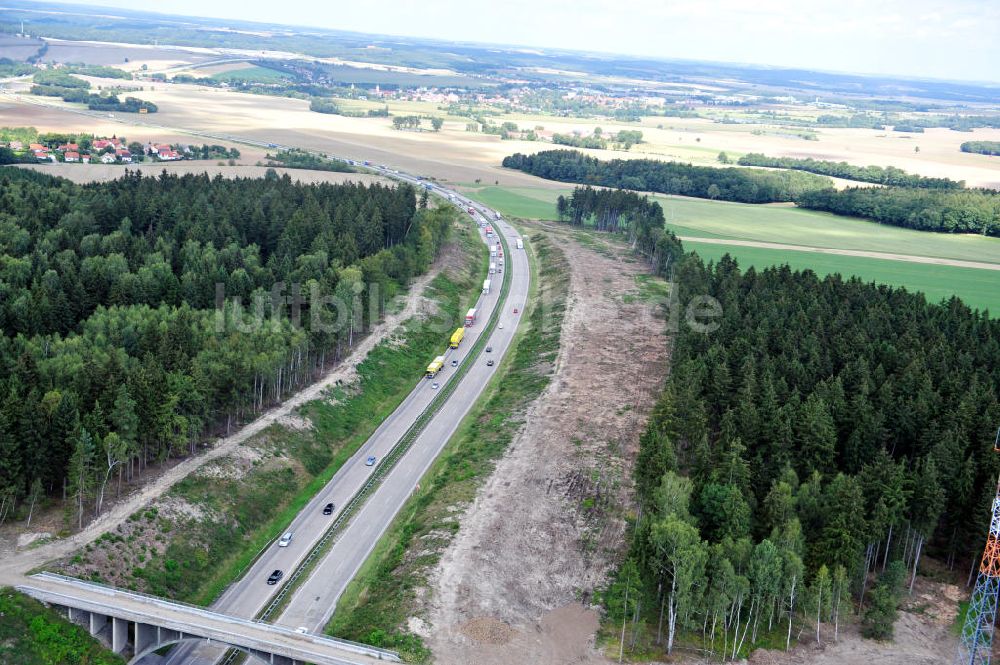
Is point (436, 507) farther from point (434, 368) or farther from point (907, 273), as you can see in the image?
point (907, 273)

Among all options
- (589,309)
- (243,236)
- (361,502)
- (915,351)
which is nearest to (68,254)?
(243,236)

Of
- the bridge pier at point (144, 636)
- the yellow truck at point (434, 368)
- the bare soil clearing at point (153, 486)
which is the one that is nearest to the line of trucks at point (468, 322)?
the yellow truck at point (434, 368)

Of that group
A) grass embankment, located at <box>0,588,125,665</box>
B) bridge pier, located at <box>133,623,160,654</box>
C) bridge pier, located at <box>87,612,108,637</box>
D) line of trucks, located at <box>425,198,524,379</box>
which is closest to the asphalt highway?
line of trucks, located at <box>425,198,524,379</box>

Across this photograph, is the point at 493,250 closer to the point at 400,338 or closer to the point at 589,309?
the point at 589,309

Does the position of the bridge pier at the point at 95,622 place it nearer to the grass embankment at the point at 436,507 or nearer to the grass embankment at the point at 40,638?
the grass embankment at the point at 40,638

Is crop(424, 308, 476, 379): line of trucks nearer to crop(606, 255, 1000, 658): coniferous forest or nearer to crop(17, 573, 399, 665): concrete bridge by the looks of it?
crop(606, 255, 1000, 658): coniferous forest

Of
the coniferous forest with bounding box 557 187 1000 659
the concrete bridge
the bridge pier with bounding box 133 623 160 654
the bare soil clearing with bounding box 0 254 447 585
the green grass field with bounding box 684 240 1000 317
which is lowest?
the bridge pier with bounding box 133 623 160 654
